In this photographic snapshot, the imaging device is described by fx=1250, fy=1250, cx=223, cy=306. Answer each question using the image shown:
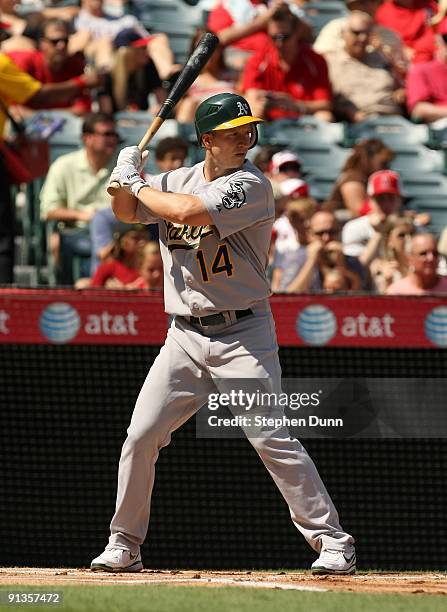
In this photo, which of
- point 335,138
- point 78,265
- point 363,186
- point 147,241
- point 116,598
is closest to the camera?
point 116,598

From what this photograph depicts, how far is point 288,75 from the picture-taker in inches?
397

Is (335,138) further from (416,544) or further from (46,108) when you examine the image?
(416,544)

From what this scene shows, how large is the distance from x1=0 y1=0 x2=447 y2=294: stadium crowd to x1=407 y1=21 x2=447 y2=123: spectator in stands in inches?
0.5

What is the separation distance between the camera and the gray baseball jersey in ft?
15.4

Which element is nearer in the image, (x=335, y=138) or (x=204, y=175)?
(x=204, y=175)

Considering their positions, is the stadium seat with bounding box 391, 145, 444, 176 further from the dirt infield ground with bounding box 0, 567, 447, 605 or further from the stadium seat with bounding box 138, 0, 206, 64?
the dirt infield ground with bounding box 0, 567, 447, 605

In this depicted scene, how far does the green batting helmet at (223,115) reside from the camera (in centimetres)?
473

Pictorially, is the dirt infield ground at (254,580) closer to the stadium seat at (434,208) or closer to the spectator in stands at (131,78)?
the stadium seat at (434,208)

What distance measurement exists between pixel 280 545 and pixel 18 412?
4.74 feet

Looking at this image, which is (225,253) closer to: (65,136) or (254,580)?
(254,580)

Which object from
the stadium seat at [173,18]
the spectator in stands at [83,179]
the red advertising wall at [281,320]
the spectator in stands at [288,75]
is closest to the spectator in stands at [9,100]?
the spectator in stands at [83,179]

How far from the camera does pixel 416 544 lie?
6.18 m

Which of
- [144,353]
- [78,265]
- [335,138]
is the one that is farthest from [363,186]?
[144,353]

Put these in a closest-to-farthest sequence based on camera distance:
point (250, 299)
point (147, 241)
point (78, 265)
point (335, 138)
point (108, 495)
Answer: point (250, 299), point (108, 495), point (147, 241), point (78, 265), point (335, 138)
